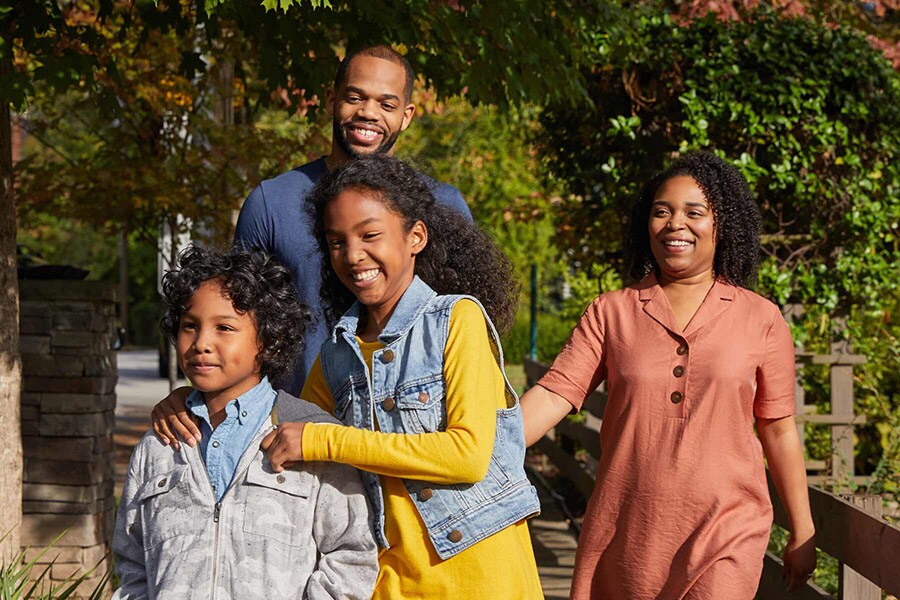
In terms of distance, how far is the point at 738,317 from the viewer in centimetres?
307

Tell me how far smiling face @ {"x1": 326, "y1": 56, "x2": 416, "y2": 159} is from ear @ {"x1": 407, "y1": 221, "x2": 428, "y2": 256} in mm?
567

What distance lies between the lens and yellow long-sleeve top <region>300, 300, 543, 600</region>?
2328mm

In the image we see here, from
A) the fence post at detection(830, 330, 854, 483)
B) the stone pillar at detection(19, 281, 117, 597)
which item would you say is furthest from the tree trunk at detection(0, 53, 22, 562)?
the fence post at detection(830, 330, 854, 483)

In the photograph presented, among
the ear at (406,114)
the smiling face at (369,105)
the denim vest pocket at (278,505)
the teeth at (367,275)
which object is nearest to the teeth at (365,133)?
the smiling face at (369,105)

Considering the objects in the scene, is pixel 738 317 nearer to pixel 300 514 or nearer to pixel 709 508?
pixel 709 508

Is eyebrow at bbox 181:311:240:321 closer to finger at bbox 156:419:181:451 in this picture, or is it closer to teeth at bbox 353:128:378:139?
finger at bbox 156:419:181:451

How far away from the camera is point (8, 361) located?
4.19m

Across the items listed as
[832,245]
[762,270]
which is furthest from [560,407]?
[832,245]

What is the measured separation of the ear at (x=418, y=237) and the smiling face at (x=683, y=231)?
808 millimetres

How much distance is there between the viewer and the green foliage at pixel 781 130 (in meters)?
6.15

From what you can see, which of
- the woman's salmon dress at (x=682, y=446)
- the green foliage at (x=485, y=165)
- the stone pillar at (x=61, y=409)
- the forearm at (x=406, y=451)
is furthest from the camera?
the green foliage at (x=485, y=165)

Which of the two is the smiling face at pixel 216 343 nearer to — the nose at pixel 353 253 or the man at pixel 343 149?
the nose at pixel 353 253

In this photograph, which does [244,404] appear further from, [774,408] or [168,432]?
[774,408]

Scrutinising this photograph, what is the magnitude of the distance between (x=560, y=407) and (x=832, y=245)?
389 centimetres
